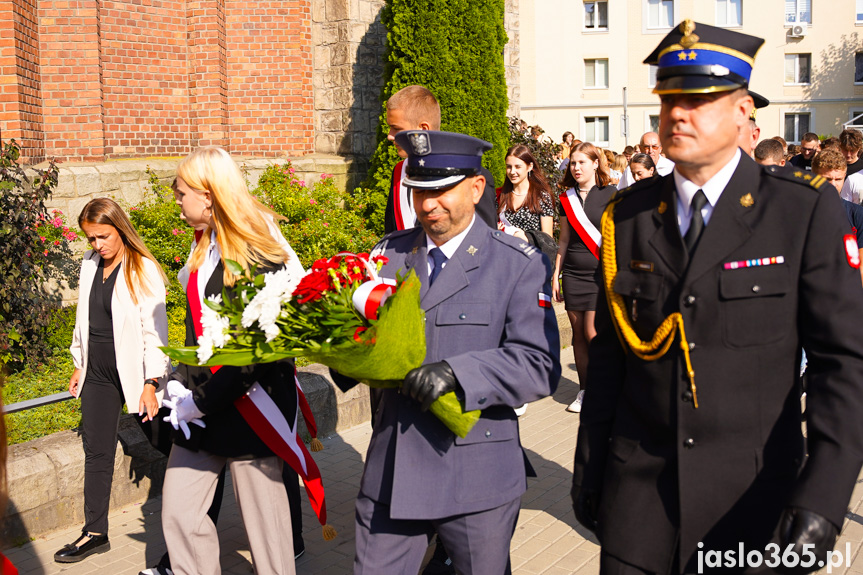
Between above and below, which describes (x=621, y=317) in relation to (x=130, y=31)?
below

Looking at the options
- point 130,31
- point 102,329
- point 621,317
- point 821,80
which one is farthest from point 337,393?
point 821,80

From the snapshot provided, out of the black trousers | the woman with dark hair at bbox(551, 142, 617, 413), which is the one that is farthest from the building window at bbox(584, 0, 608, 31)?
the black trousers

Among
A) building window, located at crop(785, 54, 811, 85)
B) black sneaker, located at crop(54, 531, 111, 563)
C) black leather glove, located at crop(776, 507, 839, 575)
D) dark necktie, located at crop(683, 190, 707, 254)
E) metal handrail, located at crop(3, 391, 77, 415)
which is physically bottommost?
black sneaker, located at crop(54, 531, 111, 563)

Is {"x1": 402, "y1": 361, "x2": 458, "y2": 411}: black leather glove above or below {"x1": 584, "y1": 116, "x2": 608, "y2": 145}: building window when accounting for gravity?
below

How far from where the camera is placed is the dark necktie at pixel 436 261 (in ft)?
10.9

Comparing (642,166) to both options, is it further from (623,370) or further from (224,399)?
(623,370)

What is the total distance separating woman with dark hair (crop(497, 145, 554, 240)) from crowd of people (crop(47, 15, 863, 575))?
3949 millimetres

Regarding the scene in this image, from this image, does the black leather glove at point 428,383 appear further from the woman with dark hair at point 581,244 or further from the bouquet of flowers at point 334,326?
the woman with dark hair at point 581,244

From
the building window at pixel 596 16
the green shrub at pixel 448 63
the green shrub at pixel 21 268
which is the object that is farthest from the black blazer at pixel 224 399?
the building window at pixel 596 16

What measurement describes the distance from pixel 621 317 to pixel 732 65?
2.78 ft

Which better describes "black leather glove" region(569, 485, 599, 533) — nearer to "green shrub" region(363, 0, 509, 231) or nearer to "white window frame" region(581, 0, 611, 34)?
"green shrub" region(363, 0, 509, 231)

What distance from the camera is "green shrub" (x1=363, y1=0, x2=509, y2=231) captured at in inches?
452

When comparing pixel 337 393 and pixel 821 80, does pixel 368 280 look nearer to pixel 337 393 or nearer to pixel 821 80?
pixel 337 393

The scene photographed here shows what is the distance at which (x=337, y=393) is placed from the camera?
7012 millimetres
